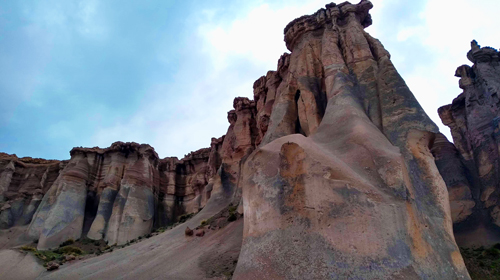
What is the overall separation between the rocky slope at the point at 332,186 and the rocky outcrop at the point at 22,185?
19.3 metres

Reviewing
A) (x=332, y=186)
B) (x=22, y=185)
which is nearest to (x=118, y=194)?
(x=22, y=185)

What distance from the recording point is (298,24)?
1833cm

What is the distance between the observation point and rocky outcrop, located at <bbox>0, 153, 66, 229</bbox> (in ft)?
98.6

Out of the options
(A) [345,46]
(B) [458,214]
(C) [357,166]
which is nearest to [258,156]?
(C) [357,166]

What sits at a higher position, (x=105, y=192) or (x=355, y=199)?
(x=105, y=192)

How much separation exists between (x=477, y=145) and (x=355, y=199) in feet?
60.9

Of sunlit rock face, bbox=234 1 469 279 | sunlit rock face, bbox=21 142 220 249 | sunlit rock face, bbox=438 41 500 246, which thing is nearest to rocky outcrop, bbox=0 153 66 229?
sunlit rock face, bbox=21 142 220 249

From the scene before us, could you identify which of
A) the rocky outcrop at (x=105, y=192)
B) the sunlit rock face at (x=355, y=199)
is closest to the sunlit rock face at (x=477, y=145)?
the sunlit rock face at (x=355, y=199)

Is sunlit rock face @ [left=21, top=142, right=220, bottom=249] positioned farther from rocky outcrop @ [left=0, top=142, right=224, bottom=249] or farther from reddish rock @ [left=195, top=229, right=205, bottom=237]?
reddish rock @ [left=195, top=229, right=205, bottom=237]

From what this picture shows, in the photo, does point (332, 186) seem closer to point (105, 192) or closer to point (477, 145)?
point (477, 145)

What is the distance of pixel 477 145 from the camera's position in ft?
72.6

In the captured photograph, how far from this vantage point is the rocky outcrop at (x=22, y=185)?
30.1 m

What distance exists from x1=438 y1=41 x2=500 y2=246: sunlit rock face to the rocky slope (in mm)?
615

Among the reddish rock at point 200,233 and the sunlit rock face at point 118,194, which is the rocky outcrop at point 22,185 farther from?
the reddish rock at point 200,233
